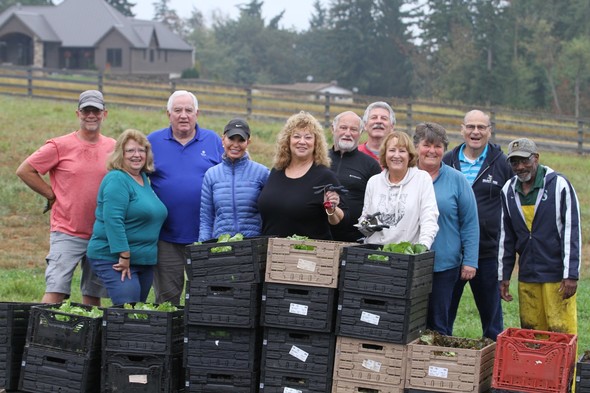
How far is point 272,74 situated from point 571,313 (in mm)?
89781

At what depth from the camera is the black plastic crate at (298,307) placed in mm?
6984

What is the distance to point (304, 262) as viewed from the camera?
7.02m

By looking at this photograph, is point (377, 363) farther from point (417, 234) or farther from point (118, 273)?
point (118, 273)

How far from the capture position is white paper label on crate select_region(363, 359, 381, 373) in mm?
6879

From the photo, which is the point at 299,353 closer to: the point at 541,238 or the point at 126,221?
the point at 126,221

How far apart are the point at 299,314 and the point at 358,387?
655 millimetres

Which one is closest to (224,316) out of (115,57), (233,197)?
(233,197)

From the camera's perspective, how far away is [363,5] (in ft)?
257

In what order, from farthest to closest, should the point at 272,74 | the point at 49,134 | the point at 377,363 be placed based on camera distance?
the point at 272,74 → the point at 49,134 → the point at 377,363

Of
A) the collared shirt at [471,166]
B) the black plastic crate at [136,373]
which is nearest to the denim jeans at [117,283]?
the black plastic crate at [136,373]

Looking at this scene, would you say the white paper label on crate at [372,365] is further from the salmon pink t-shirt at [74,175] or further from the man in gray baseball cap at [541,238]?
the salmon pink t-shirt at [74,175]

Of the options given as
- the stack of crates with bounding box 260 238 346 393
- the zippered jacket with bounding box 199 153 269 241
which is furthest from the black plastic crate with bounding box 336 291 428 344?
the zippered jacket with bounding box 199 153 269 241

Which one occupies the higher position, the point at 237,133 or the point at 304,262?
the point at 237,133

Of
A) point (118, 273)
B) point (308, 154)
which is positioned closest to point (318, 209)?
point (308, 154)
